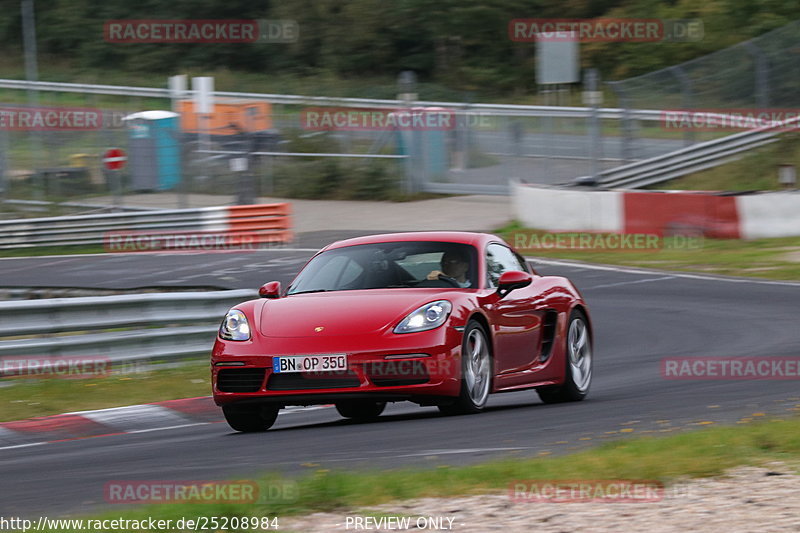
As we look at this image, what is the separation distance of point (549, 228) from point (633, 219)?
7.66 ft

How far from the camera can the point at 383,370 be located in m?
8.05

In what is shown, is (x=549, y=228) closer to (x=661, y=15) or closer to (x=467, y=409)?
(x=467, y=409)

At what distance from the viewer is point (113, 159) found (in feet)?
86.4

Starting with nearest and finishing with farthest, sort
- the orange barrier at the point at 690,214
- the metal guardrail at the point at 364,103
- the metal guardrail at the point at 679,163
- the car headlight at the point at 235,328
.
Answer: the car headlight at the point at 235,328, the orange barrier at the point at 690,214, the metal guardrail at the point at 679,163, the metal guardrail at the point at 364,103

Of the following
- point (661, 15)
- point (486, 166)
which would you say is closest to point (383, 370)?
point (486, 166)

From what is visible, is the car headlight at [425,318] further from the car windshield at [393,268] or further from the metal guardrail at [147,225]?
the metal guardrail at [147,225]

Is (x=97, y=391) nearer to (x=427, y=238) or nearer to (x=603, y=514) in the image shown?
(x=427, y=238)

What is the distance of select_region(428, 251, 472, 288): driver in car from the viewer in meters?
9.02

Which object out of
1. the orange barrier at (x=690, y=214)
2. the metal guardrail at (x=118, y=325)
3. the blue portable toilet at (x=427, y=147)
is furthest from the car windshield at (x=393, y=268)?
the blue portable toilet at (x=427, y=147)

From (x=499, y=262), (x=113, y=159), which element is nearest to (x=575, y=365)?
(x=499, y=262)

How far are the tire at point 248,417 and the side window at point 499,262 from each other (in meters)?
1.74

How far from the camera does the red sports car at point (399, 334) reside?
8078 mm

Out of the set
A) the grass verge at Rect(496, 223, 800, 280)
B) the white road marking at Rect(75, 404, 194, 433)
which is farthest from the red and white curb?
the grass verge at Rect(496, 223, 800, 280)

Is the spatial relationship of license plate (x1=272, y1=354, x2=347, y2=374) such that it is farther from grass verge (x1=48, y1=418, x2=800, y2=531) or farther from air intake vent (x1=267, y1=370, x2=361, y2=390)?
grass verge (x1=48, y1=418, x2=800, y2=531)
